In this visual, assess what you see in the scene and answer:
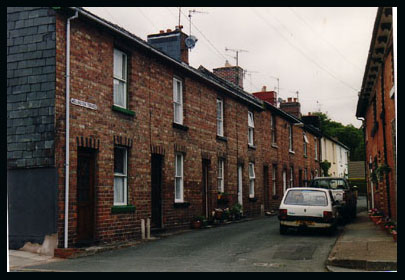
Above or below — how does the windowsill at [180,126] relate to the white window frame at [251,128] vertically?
below

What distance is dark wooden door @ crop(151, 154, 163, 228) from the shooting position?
54.4 feet

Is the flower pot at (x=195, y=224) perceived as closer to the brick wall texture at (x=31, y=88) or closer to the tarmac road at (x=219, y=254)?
the tarmac road at (x=219, y=254)

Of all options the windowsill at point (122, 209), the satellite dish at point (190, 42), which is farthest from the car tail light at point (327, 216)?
the satellite dish at point (190, 42)

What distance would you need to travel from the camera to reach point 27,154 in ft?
40.4

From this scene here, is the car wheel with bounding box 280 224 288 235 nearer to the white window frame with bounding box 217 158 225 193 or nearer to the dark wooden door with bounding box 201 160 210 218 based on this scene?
the dark wooden door with bounding box 201 160 210 218

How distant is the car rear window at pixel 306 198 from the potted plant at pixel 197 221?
3.79m

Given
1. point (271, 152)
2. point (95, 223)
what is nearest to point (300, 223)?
point (95, 223)

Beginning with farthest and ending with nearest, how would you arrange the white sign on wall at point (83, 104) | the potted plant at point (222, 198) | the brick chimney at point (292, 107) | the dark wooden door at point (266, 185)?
the brick chimney at point (292, 107) → the dark wooden door at point (266, 185) → the potted plant at point (222, 198) → the white sign on wall at point (83, 104)

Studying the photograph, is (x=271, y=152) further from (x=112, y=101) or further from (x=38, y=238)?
(x=38, y=238)

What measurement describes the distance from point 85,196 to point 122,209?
1395 millimetres

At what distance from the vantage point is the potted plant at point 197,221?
1844 cm

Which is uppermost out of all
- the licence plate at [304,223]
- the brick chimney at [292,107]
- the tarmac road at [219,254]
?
the brick chimney at [292,107]

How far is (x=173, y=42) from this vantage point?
824 inches
